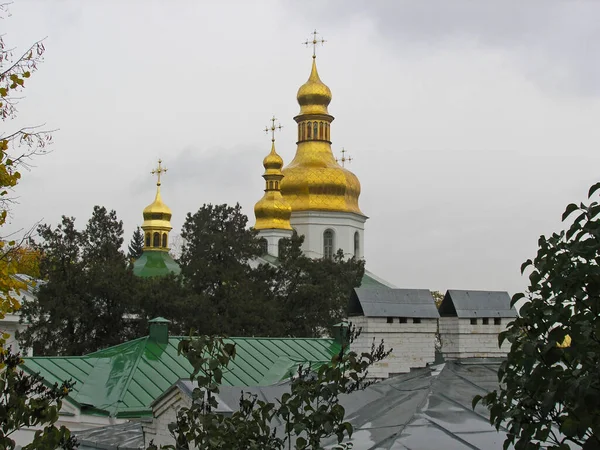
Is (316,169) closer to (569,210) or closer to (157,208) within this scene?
(157,208)

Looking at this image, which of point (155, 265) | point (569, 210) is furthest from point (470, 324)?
point (155, 265)

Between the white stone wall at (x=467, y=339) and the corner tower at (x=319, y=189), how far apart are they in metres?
47.6

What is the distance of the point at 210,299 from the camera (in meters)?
36.7

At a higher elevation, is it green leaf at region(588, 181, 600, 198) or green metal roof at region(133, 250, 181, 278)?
green metal roof at region(133, 250, 181, 278)

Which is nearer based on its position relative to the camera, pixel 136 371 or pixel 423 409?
pixel 423 409

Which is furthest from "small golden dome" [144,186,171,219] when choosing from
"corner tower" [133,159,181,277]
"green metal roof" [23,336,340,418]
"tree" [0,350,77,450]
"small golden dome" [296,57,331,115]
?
"tree" [0,350,77,450]

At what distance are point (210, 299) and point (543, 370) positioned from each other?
105 ft

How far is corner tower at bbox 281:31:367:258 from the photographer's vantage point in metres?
64.6

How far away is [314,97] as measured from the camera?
66.2 metres

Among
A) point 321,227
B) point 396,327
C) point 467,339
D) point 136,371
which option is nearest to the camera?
point 396,327

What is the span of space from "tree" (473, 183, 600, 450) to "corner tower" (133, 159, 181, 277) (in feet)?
165

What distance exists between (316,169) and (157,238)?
12.6 metres

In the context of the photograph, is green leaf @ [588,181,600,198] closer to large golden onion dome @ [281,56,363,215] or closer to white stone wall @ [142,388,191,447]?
white stone wall @ [142,388,191,447]

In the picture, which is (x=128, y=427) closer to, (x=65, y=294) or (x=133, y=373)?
(x=133, y=373)
